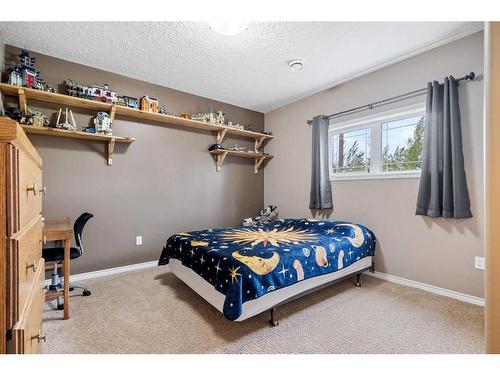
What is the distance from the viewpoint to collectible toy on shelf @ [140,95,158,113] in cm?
309

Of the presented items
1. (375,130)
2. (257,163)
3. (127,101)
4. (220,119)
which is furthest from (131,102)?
(375,130)

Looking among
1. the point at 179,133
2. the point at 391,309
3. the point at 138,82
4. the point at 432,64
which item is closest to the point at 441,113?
the point at 432,64

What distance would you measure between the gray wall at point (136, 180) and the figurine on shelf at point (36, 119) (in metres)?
0.15

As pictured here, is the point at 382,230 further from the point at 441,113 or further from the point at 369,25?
the point at 369,25

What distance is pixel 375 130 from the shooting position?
2996 millimetres

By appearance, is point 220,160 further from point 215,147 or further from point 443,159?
point 443,159

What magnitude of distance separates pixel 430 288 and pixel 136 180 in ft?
12.0

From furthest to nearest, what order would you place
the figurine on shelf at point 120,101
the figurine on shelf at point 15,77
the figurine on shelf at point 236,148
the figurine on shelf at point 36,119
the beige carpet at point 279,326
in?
the figurine on shelf at point 236,148 < the figurine on shelf at point 120,101 < the figurine on shelf at point 36,119 < the figurine on shelf at point 15,77 < the beige carpet at point 279,326

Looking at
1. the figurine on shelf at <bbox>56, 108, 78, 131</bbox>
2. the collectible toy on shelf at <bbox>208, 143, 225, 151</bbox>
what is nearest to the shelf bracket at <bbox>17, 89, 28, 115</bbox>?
the figurine on shelf at <bbox>56, 108, 78, 131</bbox>

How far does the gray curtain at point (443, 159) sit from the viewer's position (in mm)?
2213

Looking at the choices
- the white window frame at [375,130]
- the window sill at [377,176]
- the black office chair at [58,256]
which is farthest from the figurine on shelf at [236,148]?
the black office chair at [58,256]

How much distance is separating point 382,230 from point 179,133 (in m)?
3.04

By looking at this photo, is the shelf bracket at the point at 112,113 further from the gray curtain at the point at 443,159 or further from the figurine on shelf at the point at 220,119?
the gray curtain at the point at 443,159

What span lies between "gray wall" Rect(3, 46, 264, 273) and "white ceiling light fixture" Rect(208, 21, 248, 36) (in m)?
1.09
